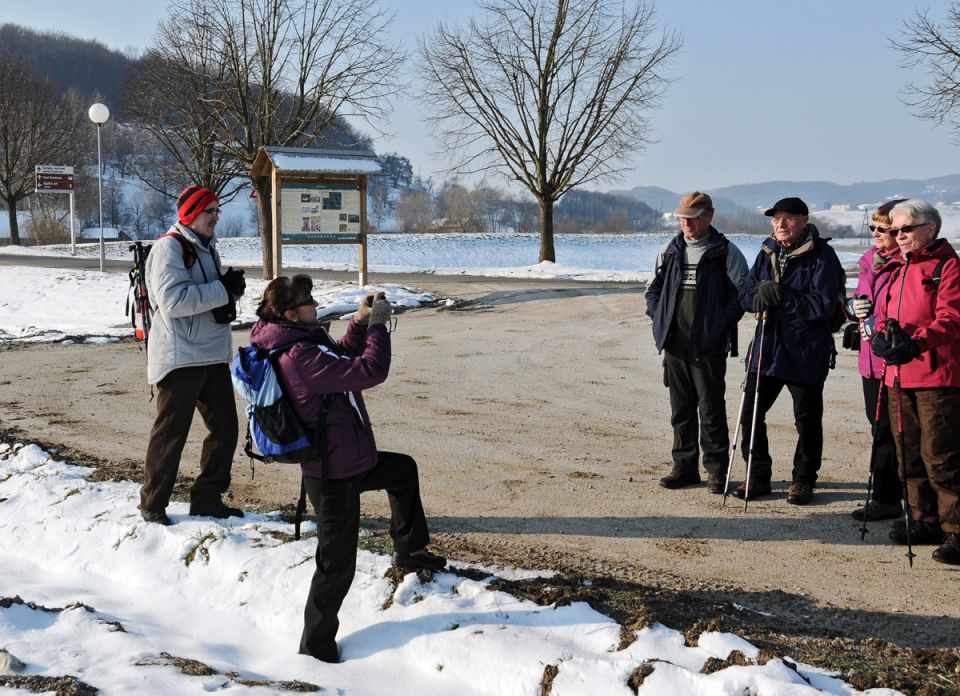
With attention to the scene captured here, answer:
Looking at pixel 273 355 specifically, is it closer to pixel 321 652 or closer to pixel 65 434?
pixel 321 652

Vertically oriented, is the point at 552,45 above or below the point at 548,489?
above

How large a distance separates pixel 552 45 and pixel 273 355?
2922cm

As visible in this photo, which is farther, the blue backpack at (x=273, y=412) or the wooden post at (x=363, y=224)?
the wooden post at (x=363, y=224)

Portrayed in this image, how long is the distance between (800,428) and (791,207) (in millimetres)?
1440

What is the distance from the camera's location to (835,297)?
5.89m

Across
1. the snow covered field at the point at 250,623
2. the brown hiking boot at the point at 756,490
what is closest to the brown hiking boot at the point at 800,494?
the brown hiking boot at the point at 756,490

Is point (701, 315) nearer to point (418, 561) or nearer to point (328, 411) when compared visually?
point (418, 561)

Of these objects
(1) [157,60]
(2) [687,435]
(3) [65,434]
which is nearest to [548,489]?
(2) [687,435]

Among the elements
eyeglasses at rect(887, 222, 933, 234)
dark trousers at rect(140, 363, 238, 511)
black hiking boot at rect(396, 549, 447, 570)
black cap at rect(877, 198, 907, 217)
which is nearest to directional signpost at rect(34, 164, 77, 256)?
dark trousers at rect(140, 363, 238, 511)

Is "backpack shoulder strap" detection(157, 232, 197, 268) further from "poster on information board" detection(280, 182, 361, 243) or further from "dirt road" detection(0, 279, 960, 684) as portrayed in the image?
"poster on information board" detection(280, 182, 361, 243)

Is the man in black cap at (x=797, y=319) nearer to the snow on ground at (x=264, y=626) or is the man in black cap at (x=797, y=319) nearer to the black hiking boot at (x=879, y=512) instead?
the black hiking boot at (x=879, y=512)

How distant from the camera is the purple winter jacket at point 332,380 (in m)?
3.99

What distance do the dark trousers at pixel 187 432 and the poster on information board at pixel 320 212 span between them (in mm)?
12657

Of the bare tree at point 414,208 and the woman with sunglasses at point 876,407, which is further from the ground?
the bare tree at point 414,208
